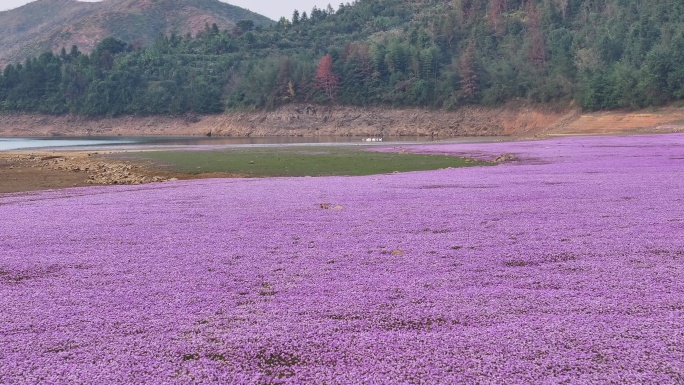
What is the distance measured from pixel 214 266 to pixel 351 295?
3310 millimetres

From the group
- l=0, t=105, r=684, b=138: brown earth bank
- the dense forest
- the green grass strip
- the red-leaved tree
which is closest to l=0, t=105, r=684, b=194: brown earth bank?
l=0, t=105, r=684, b=138: brown earth bank

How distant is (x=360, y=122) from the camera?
134375 millimetres

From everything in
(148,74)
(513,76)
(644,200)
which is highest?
(148,74)

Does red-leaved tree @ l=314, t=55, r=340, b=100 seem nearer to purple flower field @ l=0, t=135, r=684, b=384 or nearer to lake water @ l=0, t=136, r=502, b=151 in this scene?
lake water @ l=0, t=136, r=502, b=151

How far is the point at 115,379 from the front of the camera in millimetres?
6398

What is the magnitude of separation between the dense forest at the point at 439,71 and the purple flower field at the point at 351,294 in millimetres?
95715

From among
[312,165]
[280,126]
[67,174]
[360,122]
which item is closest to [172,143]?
[67,174]

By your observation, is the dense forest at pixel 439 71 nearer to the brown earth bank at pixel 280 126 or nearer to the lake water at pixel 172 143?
the brown earth bank at pixel 280 126

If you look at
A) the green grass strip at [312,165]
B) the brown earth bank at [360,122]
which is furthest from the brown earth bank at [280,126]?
the green grass strip at [312,165]

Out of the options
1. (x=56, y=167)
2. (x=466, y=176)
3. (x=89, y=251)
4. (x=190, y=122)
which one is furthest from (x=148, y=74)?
(x=89, y=251)

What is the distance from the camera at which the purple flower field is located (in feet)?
21.6

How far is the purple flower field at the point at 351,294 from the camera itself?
6.59 metres

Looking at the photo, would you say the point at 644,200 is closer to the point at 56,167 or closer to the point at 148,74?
the point at 56,167

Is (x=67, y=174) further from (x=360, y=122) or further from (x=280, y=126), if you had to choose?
(x=280, y=126)
